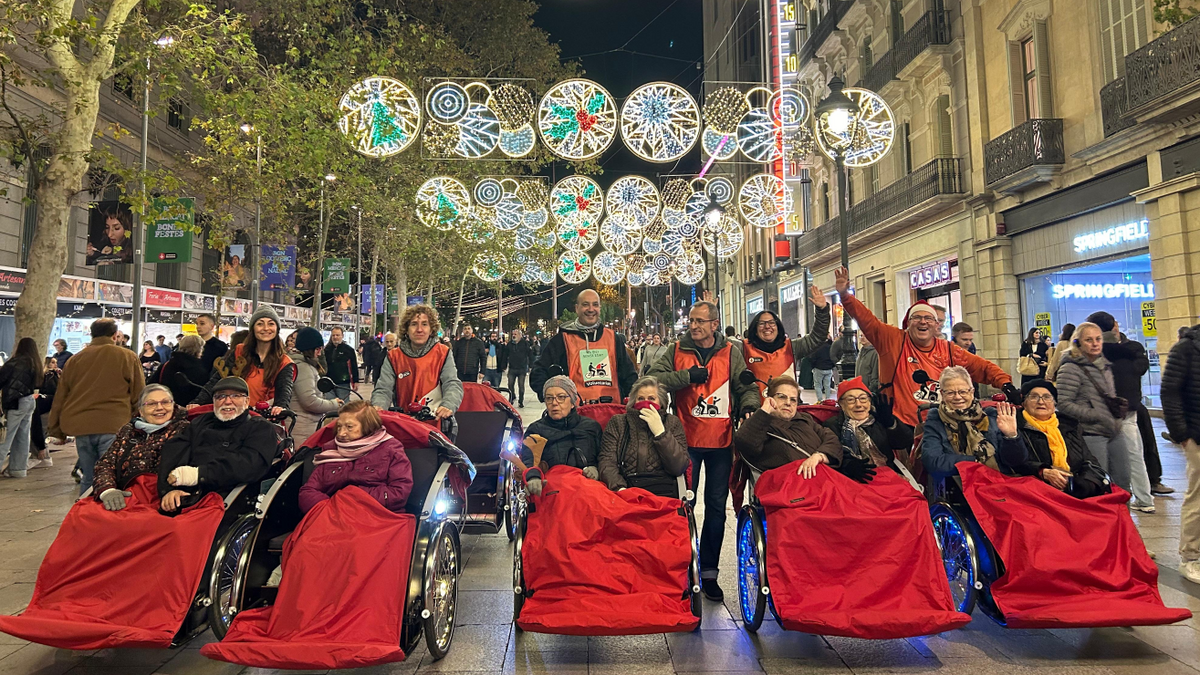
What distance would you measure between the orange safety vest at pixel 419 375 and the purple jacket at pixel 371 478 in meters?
1.73

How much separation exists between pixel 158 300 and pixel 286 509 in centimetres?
2205

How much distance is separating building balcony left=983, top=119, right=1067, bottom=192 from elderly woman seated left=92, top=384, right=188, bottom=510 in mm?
16068

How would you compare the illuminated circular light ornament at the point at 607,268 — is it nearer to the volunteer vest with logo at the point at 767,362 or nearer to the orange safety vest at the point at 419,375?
the orange safety vest at the point at 419,375

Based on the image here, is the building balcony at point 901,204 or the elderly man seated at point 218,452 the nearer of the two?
the elderly man seated at point 218,452

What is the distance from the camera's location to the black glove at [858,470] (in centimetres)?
409

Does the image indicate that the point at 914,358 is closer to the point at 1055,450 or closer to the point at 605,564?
the point at 1055,450

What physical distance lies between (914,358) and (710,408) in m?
1.75

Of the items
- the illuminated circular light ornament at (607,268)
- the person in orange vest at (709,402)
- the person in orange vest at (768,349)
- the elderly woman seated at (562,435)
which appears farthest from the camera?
the illuminated circular light ornament at (607,268)

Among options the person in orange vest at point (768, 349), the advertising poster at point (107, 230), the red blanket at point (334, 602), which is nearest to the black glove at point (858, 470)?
the person in orange vest at point (768, 349)

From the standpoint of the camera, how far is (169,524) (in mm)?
3654

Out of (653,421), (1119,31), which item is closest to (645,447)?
(653,421)

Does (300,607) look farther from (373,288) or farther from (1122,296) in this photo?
(373,288)

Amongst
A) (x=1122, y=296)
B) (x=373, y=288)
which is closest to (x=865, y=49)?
(x=1122, y=296)

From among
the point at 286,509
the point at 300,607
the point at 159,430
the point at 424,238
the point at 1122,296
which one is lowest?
the point at 300,607
